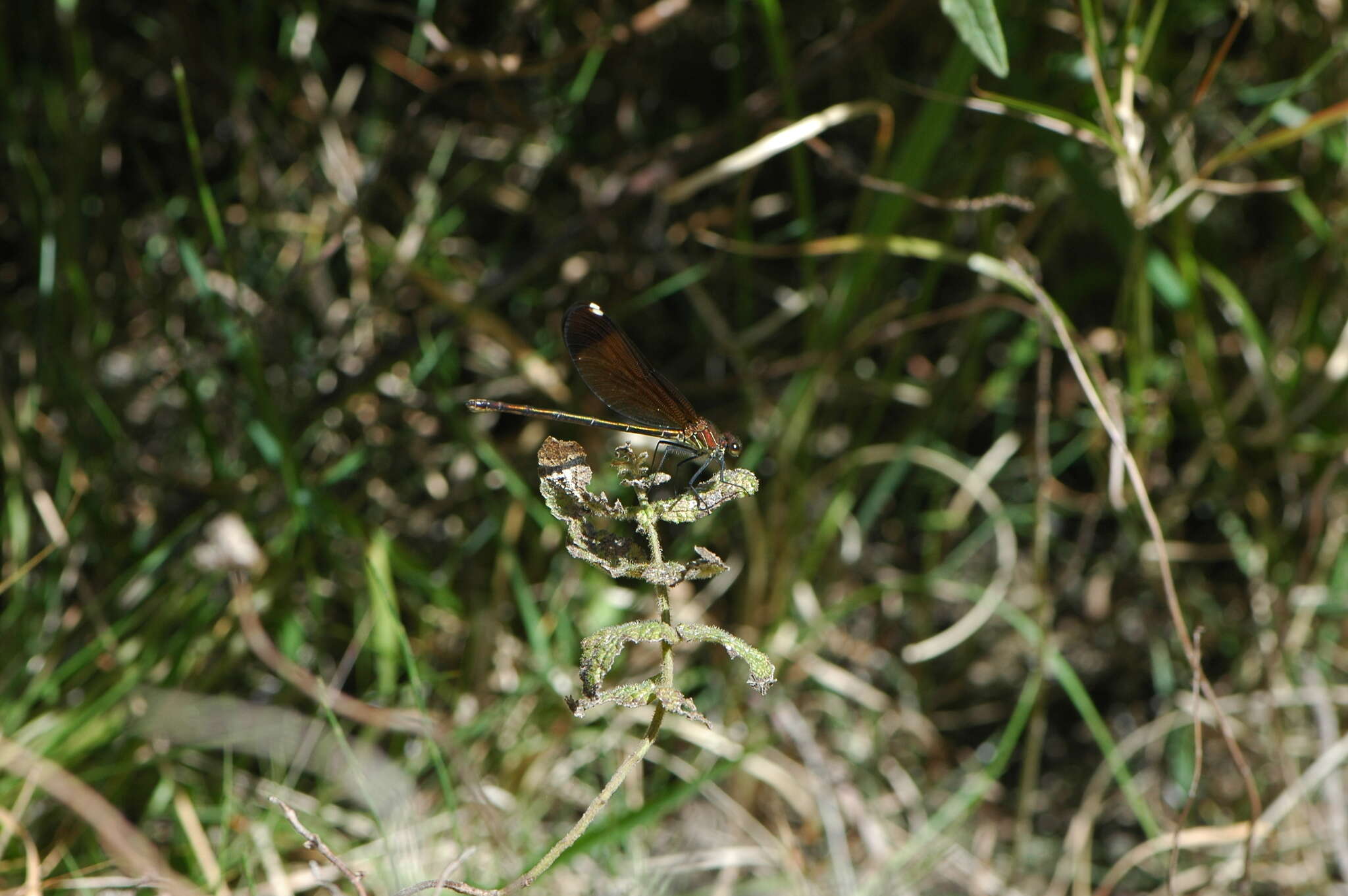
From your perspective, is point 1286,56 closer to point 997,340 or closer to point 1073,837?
point 997,340

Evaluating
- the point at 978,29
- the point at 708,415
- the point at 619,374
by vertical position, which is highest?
the point at 978,29

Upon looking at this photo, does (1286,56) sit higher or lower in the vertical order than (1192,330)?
higher

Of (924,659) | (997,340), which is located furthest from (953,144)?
(924,659)

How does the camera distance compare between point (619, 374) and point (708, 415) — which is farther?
point (708, 415)

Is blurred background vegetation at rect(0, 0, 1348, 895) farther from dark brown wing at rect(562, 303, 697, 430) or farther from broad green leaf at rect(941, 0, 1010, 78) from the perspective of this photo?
dark brown wing at rect(562, 303, 697, 430)

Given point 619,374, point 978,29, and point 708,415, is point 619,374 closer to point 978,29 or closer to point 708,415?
point 978,29

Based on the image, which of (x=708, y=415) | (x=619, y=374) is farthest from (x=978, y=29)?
(x=708, y=415)

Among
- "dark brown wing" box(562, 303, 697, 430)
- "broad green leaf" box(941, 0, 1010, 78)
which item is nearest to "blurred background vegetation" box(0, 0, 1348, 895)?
"broad green leaf" box(941, 0, 1010, 78)

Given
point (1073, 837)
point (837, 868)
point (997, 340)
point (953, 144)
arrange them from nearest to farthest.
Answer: point (837, 868), point (1073, 837), point (953, 144), point (997, 340)
